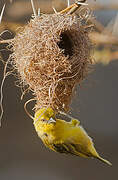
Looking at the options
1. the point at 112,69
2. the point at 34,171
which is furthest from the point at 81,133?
the point at 34,171

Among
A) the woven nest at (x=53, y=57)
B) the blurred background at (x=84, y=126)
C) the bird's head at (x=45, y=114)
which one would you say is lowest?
the blurred background at (x=84, y=126)

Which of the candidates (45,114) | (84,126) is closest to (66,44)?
(45,114)

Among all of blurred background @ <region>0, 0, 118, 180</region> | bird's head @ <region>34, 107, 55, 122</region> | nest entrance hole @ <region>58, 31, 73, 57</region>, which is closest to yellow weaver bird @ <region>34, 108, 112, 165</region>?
bird's head @ <region>34, 107, 55, 122</region>

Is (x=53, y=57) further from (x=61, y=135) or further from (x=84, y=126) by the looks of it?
(x=84, y=126)

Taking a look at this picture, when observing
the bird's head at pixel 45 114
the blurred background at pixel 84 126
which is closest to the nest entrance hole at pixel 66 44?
the bird's head at pixel 45 114

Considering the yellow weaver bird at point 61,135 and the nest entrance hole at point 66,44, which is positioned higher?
the nest entrance hole at point 66,44

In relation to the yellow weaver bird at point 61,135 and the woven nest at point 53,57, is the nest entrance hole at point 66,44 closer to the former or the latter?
the woven nest at point 53,57

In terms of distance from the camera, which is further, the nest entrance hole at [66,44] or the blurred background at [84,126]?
the blurred background at [84,126]
